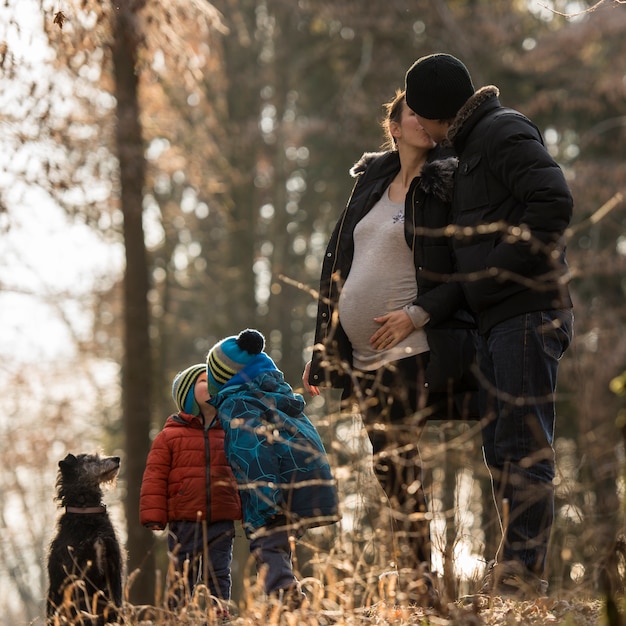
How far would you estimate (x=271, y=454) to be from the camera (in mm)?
5414

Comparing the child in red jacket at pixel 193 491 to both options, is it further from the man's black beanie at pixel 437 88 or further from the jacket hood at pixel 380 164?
the man's black beanie at pixel 437 88

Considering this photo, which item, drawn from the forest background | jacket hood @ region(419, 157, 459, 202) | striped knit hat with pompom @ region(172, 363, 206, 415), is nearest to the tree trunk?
the forest background

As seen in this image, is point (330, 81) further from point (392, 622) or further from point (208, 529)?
point (392, 622)

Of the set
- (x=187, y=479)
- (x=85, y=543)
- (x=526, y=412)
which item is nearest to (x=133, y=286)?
(x=187, y=479)

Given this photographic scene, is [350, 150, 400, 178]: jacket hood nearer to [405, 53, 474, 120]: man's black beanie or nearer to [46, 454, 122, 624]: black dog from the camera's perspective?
[405, 53, 474, 120]: man's black beanie

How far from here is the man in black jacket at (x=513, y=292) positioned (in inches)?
185

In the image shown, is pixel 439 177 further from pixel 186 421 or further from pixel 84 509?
pixel 84 509

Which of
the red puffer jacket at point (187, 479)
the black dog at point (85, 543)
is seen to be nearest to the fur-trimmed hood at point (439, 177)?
the red puffer jacket at point (187, 479)

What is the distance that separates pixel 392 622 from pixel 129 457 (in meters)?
7.37

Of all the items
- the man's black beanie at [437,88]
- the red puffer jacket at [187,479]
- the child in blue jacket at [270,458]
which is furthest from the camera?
the red puffer jacket at [187,479]

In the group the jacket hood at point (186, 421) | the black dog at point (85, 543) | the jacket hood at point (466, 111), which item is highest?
the jacket hood at point (466, 111)

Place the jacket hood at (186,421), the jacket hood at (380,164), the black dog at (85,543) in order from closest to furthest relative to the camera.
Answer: the jacket hood at (380,164)
the black dog at (85,543)
the jacket hood at (186,421)

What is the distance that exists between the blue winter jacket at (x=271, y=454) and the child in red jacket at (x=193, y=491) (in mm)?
521

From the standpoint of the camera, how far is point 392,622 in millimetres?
4539
